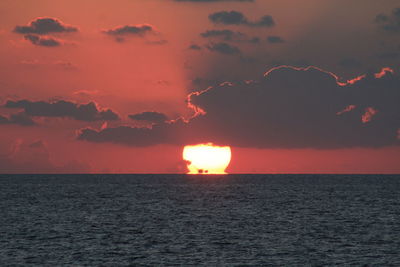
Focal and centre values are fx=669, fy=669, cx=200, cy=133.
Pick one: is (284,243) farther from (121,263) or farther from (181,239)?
(121,263)

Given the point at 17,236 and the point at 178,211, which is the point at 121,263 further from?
the point at 178,211

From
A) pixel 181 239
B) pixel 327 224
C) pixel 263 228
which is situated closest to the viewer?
pixel 181 239

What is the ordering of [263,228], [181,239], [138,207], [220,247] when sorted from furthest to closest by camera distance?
1. [138,207]
2. [263,228]
3. [181,239]
4. [220,247]

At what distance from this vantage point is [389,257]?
66.2 metres

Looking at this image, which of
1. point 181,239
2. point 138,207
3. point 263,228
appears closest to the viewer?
point 181,239

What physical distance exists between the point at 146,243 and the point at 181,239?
5.26 metres

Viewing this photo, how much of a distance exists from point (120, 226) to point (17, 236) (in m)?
17.3

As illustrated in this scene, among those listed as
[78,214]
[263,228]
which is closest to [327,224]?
[263,228]

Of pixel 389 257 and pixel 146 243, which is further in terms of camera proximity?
pixel 146 243

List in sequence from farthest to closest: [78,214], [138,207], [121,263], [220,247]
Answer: [138,207] < [78,214] < [220,247] < [121,263]

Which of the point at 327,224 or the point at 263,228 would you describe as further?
the point at 327,224

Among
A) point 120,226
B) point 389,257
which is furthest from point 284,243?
point 120,226

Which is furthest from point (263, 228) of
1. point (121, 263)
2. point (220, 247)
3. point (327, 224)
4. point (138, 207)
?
point (138, 207)

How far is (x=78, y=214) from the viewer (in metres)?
117
